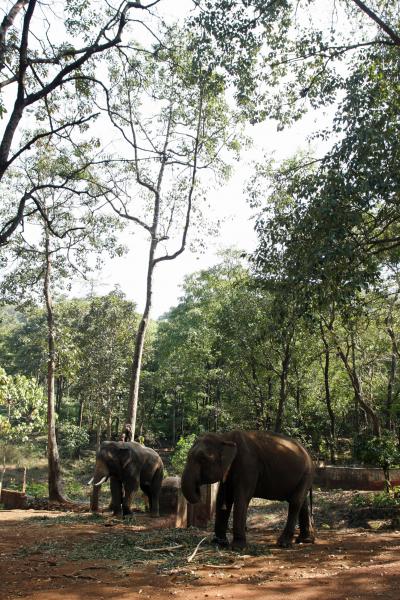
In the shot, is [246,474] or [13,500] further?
[13,500]

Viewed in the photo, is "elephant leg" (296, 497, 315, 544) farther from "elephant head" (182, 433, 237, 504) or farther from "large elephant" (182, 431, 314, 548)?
"elephant head" (182, 433, 237, 504)

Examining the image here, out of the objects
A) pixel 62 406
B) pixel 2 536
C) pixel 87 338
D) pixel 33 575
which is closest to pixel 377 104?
pixel 33 575

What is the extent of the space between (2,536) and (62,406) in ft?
137

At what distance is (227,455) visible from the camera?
27.8 ft

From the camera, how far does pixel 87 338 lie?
A: 35.9m

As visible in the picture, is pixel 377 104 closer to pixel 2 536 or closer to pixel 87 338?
pixel 2 536

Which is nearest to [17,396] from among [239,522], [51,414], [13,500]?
[51,414]

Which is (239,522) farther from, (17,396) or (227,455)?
(17,396)

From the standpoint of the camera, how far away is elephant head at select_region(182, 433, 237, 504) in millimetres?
8258

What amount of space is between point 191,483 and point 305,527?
2.92 metres

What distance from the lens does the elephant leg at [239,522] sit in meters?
8.16

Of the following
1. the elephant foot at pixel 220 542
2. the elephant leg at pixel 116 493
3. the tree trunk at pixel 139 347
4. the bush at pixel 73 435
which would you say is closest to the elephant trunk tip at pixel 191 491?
the elephant foot at pixel 220 542

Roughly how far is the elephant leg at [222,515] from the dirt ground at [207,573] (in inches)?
15.3

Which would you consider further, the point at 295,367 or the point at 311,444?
the point at 311,444
